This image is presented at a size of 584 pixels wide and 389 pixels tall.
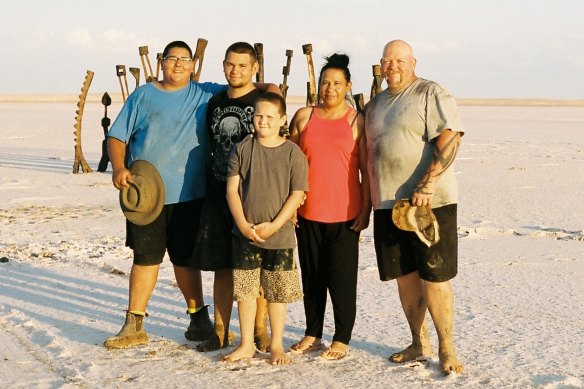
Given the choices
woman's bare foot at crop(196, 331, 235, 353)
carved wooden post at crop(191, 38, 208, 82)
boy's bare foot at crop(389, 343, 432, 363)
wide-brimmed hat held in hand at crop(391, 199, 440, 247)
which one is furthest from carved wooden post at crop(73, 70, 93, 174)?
wide-brimmed hat held in hand at crop(391, 199, 440, 247)

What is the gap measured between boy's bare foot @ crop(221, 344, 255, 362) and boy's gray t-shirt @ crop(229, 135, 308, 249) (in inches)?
25.9

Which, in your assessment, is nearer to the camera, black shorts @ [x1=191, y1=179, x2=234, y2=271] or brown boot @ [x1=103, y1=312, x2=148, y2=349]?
black shorts @ [x1=191, y1=179, x2=234, y2=271]

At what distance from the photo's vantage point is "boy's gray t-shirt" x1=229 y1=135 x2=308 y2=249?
16.8 ft

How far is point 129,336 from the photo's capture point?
568 centimetres

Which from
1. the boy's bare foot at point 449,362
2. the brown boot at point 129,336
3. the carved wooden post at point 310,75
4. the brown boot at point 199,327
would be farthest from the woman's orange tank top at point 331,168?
the carved wooden post at point 310,75

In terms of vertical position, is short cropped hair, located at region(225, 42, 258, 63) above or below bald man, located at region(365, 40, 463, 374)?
above

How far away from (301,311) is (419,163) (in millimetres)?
2154

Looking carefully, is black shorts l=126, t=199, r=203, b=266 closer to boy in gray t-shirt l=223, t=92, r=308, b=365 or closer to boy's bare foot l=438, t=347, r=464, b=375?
boy in gray t-shirt l=223, t=92, r=308, b=365

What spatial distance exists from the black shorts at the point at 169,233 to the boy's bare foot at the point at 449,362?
171 centimetres

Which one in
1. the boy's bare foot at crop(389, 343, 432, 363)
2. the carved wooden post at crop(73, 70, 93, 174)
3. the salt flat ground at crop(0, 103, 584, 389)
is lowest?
the salt flat ground at crop(0, 103, 584, 389)

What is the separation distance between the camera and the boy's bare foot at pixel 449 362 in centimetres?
505

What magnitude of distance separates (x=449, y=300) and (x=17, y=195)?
36.1ft

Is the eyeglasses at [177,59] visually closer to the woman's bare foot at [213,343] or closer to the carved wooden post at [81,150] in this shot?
the woman's bare foot at [213,343]

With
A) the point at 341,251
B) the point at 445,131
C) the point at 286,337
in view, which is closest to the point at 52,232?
the point at 286,337
